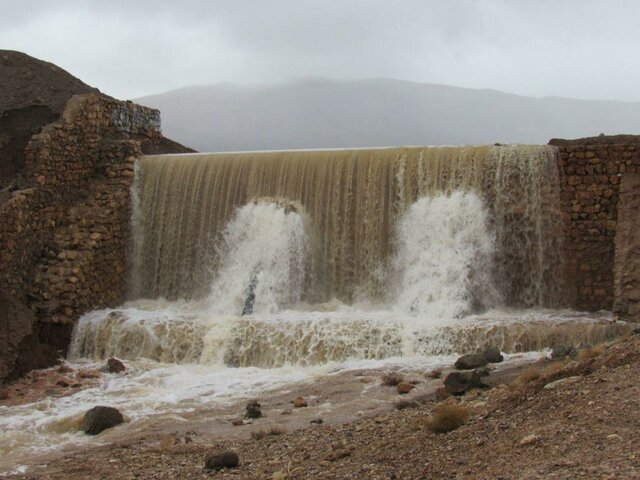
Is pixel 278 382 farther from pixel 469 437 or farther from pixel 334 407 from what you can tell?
pixel 469 437

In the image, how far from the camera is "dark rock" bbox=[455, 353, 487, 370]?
11984 mm

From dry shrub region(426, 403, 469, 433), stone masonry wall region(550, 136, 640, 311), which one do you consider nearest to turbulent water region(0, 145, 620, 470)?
stone masonry wall region(550, 136, 640, 311)

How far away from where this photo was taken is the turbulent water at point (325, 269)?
1359cm

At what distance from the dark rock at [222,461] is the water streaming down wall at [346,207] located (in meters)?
8.83

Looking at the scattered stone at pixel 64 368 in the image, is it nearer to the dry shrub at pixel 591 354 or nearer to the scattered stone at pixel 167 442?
the scattered stone at pixel 167 442

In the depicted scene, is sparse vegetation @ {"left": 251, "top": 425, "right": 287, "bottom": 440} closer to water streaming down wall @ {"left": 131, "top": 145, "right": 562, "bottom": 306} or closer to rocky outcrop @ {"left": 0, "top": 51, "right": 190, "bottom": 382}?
rocky outcrop @ {"left": 0, "top": 51, "right": 190, "bottom": 382}

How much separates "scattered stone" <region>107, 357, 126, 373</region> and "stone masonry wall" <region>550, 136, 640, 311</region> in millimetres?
8598

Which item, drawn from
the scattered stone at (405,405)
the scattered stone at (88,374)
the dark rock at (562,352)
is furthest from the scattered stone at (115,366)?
the dark rock at (562,352)

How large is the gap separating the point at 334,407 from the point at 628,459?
5.39m

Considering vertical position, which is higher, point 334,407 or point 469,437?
point 469,437

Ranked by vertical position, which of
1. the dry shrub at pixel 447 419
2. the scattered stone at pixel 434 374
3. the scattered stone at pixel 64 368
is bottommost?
the scattered stone at pixel 64 368

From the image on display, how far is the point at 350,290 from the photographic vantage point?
16719 mm

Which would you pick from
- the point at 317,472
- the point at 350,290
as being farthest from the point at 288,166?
the point at 317,472

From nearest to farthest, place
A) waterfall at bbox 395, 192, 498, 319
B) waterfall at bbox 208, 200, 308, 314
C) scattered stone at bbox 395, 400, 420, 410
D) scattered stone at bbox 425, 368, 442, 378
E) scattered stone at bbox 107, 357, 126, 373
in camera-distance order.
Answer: scattered stone at bbox 395, 400, 420, 410
scattered stone at bbox 425, 368, 442, 378
scattered stone at bbox 107, 357, 126, 373
waterfall at bbox 395, 192, 498, 319
waterfall at bbox 208, 200, 308, 314
